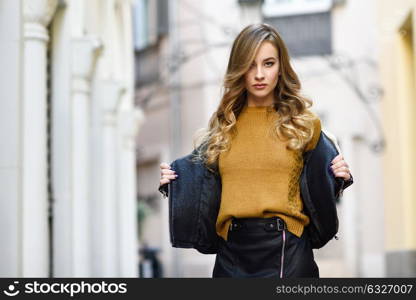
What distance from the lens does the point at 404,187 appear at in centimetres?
1210

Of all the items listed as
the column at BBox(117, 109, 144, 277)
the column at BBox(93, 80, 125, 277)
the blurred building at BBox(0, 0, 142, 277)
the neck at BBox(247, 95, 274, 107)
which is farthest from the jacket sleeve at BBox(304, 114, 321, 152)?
the column at BBox(117, 109, 144, 277)

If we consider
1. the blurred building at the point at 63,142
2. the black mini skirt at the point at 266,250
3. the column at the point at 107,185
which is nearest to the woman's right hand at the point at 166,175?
the black mini skirt at the point at 266,250

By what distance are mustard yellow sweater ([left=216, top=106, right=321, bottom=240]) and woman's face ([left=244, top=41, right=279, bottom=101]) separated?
12 cm

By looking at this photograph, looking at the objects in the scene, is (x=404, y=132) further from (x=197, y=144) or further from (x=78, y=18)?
(x=197, y=144)

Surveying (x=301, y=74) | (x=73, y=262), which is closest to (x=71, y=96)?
(x=73, y=262)

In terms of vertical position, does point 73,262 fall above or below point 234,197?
above

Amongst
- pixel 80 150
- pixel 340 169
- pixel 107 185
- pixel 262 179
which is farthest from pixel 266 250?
pixel 107 185

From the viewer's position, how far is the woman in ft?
11.8

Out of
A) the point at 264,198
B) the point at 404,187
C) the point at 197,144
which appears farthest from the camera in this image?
the point at 404,187

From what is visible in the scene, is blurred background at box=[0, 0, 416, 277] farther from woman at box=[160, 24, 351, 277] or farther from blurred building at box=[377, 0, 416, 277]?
woman at box=[160, 24, 351, 277]

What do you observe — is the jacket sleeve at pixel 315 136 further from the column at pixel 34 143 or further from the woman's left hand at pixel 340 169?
the column at pixel 34 143

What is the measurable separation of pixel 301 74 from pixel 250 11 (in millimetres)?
3421

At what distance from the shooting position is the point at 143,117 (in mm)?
14203

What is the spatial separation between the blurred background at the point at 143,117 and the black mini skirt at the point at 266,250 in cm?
176
